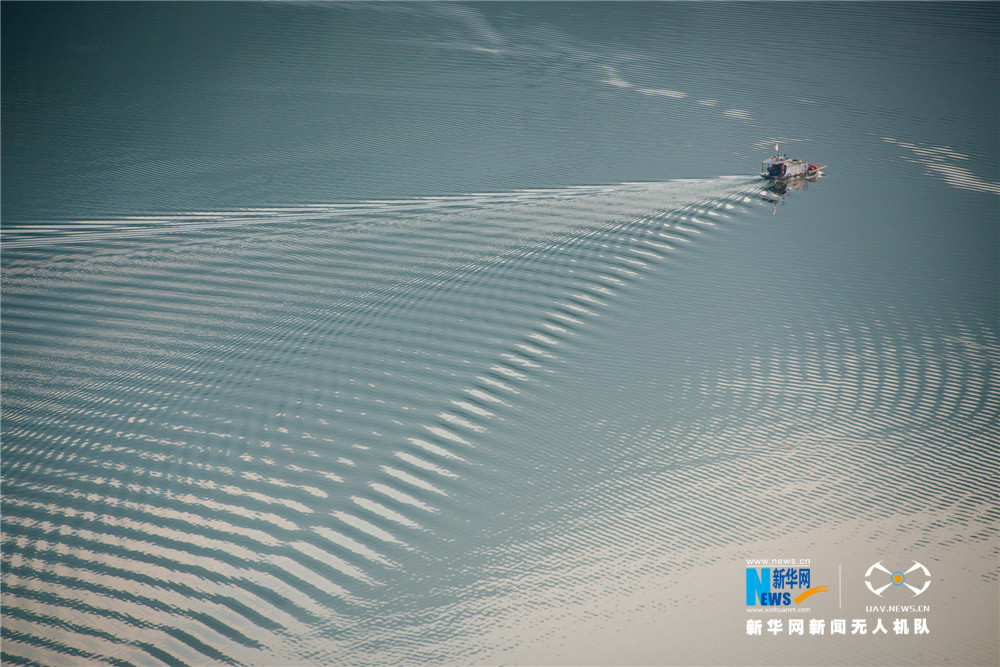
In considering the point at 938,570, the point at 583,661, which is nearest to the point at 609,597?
the point at 583,661

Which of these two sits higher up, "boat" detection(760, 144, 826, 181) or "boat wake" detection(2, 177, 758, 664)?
"boat" detection(760, 144, 826, 181)

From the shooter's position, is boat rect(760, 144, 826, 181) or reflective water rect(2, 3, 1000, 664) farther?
boat rect(760, 144, 826, 181)

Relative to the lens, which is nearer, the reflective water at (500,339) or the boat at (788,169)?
the reflective water at (500,339)

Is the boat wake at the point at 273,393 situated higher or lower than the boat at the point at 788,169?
lower

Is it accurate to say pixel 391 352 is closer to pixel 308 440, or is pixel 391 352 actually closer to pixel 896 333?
pixel 308 440

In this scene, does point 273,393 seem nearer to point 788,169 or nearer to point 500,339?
point 500,339

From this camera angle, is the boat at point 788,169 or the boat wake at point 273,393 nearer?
the boat wake at point 273,393
